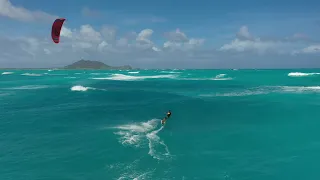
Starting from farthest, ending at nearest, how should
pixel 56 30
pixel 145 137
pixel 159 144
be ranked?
1. pixel 56 30
2. pixel 145 137
3. pixel 159 144

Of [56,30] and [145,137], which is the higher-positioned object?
[56,30]

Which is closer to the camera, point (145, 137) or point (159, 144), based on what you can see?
point (159, 144)

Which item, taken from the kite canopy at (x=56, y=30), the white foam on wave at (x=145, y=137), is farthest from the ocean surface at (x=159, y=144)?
the kite canopy at (x=56, y=30)

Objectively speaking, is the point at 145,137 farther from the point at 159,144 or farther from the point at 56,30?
the point at 56,30

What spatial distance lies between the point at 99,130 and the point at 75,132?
5.84 ft

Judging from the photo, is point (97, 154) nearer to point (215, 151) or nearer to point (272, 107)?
point (215, 151)

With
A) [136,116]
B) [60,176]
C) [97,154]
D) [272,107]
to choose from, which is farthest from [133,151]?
[272,107]

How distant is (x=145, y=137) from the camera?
19.2 m

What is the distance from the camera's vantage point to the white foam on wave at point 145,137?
53.9 ft

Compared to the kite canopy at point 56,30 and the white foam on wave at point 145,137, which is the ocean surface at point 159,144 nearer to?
the white foam on wave at point 145,137

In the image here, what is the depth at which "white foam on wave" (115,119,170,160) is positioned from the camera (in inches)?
647

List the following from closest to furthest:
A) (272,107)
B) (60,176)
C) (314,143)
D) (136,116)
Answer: (60,176), (314,143), (136,116), (272,107)

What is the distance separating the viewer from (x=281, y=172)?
14.1 metres

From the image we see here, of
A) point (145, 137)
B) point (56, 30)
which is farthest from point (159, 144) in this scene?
point (56, 30)
